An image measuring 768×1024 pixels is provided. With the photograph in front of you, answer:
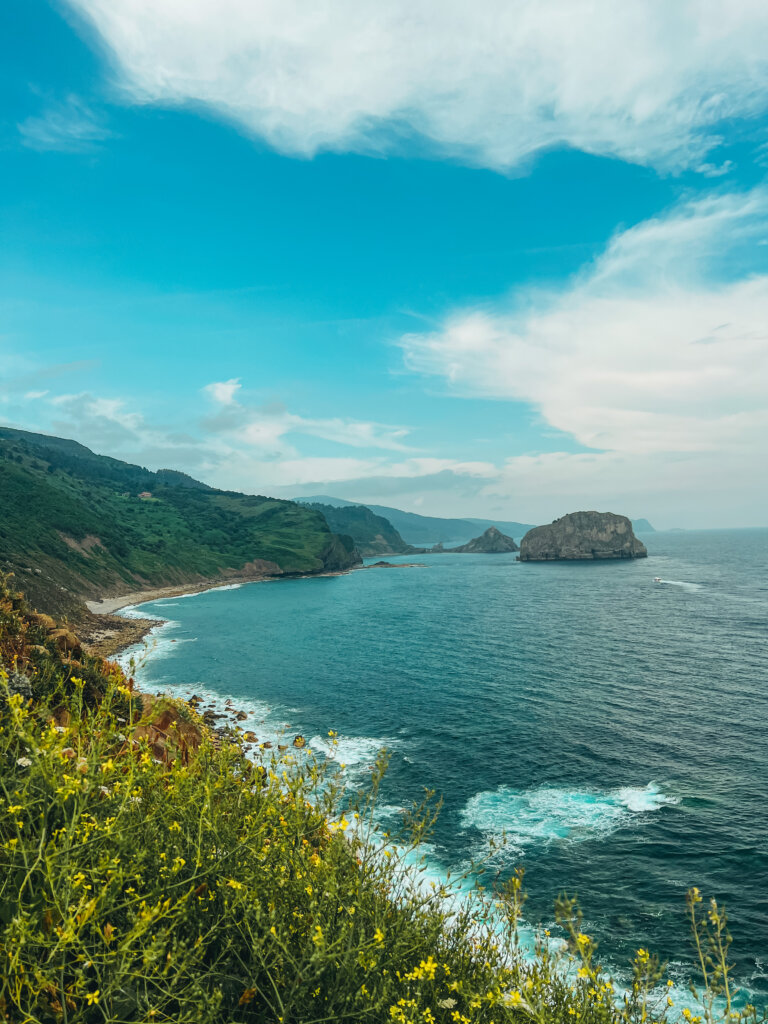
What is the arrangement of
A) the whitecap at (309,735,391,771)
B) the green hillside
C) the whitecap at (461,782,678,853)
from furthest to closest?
the green hillside, the whitecap at (309,735,391,771), the whitecap at (461,782,678,853)

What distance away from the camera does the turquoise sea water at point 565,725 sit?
23.3 metres

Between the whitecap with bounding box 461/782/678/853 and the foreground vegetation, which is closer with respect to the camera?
the foreground vegetation

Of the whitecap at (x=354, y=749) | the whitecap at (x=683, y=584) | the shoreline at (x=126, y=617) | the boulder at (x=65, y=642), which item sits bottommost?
the shoreline at (x=126, y=617)

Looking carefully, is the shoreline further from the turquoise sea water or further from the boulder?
the boulder

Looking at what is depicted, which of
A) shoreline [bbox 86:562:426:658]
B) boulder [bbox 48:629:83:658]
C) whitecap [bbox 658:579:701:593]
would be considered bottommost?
shoreline [bbox 86:562:426:658]

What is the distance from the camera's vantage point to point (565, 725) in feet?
133

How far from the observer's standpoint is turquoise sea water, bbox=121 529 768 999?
2333cm

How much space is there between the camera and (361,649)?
7019 cm

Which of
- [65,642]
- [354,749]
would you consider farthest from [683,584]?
[65,642]

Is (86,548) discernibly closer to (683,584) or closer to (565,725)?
(565,725)

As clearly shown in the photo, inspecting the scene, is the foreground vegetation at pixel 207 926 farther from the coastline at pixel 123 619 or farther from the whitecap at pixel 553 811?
the coastline at pixel 123 619

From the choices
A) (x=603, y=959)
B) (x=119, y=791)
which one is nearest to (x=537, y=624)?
(x=603, y=959)

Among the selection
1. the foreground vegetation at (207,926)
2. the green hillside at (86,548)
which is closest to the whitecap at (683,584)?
the green hillside at (86,548)

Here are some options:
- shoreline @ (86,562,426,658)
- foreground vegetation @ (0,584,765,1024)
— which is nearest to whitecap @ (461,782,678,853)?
foreground vegetation @ (0,584,765,1024)
